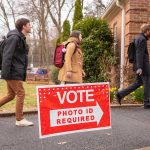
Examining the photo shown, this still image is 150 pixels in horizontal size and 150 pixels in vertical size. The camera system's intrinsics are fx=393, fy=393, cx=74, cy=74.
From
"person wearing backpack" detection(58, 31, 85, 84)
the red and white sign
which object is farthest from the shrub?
the red and white sign

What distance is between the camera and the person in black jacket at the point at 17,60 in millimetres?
6234

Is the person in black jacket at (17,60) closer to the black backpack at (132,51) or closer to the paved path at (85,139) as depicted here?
the paved path at (85,139)

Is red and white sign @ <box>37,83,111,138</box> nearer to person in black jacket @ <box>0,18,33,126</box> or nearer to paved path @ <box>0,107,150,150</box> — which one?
paved path @ <box>0,107,150,150</box>

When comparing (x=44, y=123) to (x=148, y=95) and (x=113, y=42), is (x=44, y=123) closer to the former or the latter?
(x=148, y=95)

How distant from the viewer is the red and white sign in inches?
180

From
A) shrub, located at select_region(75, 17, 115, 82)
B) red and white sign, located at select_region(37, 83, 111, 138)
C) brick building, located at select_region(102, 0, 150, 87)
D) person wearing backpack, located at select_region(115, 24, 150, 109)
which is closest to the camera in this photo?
red and white sign, located at select_region(37, 83, 111, 138)

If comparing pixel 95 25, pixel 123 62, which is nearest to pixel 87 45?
pixel 95 25

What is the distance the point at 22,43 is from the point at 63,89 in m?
2.04

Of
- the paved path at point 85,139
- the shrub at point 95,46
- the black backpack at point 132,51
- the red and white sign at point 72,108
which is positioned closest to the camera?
the red and white sign at point 72,108

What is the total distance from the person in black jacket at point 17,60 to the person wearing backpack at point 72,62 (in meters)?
1.00

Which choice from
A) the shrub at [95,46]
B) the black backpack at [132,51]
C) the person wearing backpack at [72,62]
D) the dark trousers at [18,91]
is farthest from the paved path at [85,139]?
the shrub at [95,46]

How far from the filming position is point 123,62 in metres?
13.1

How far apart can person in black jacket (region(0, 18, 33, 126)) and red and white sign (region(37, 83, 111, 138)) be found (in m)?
1.83

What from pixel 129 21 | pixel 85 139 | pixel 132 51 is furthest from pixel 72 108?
pixel 129 21
